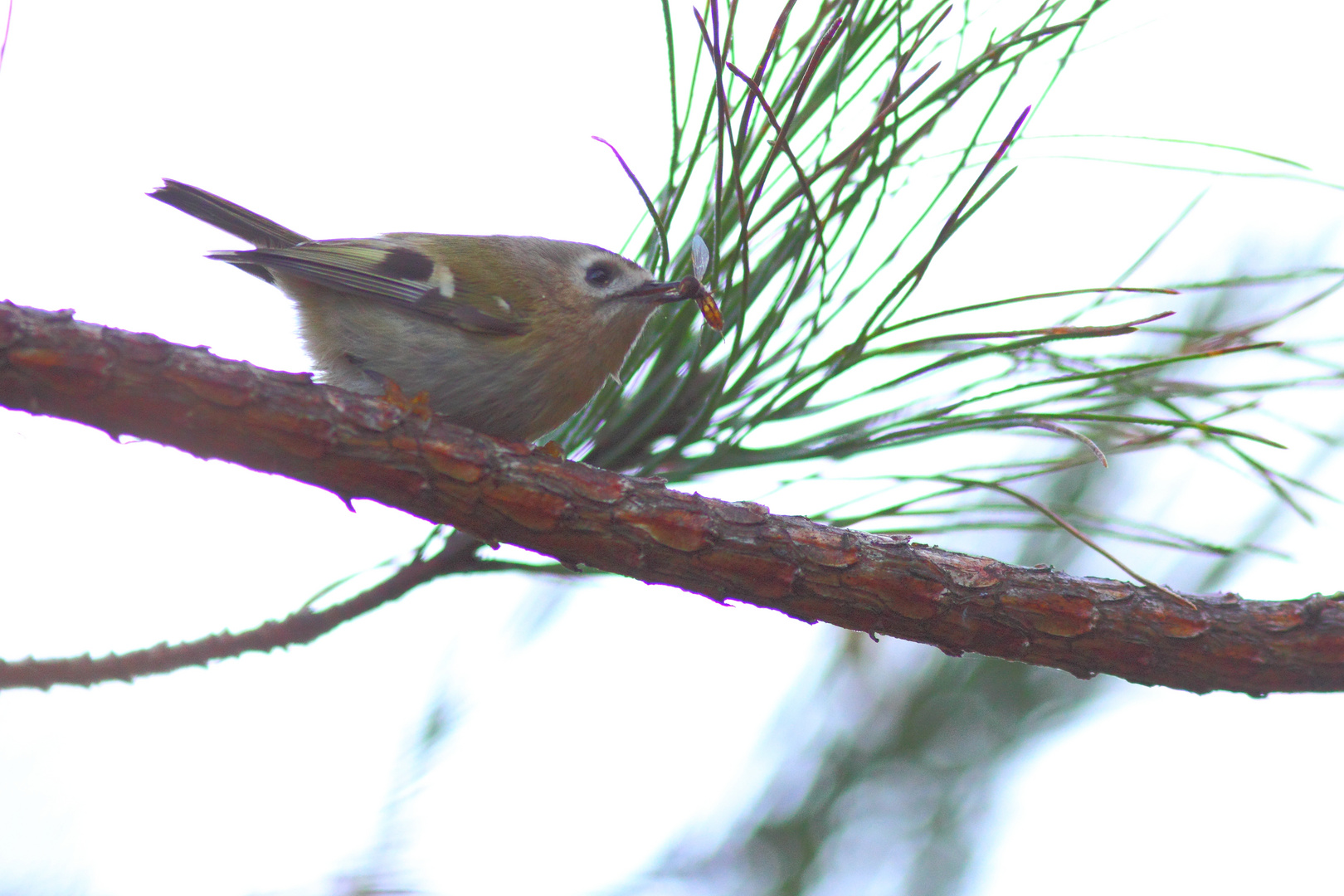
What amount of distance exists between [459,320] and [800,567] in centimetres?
57

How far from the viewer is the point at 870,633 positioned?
906 mm

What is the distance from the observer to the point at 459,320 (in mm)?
1238

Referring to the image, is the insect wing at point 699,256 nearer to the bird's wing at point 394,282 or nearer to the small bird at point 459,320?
the small bird at point 459,320

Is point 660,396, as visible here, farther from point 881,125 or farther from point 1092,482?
point 1092,482

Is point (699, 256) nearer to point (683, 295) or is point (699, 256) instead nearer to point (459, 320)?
point (683, 295)

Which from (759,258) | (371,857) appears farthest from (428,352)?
(371,857)

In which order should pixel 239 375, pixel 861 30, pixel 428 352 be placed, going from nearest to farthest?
pixel 239 375
pixel 861 30
pixel 428 352

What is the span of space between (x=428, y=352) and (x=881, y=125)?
572 mm

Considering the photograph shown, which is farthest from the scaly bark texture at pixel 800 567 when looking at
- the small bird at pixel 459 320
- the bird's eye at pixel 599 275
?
the bird's eye at pixel 599 275

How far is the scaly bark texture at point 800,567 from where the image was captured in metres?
0.82

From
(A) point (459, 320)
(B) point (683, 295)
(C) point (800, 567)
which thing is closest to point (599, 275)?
(A) point (459, 320)

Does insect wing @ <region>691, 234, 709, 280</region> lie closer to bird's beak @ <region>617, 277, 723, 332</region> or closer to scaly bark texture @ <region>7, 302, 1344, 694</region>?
bird's beak @ <region>617, 277, 723, 332</region>

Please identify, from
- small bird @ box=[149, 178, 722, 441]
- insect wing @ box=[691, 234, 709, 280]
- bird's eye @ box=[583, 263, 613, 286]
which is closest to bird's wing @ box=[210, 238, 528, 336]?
small bird @ box=[149, 178, 722, 441]

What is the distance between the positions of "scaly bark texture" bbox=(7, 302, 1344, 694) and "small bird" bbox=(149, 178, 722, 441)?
1.14ft
